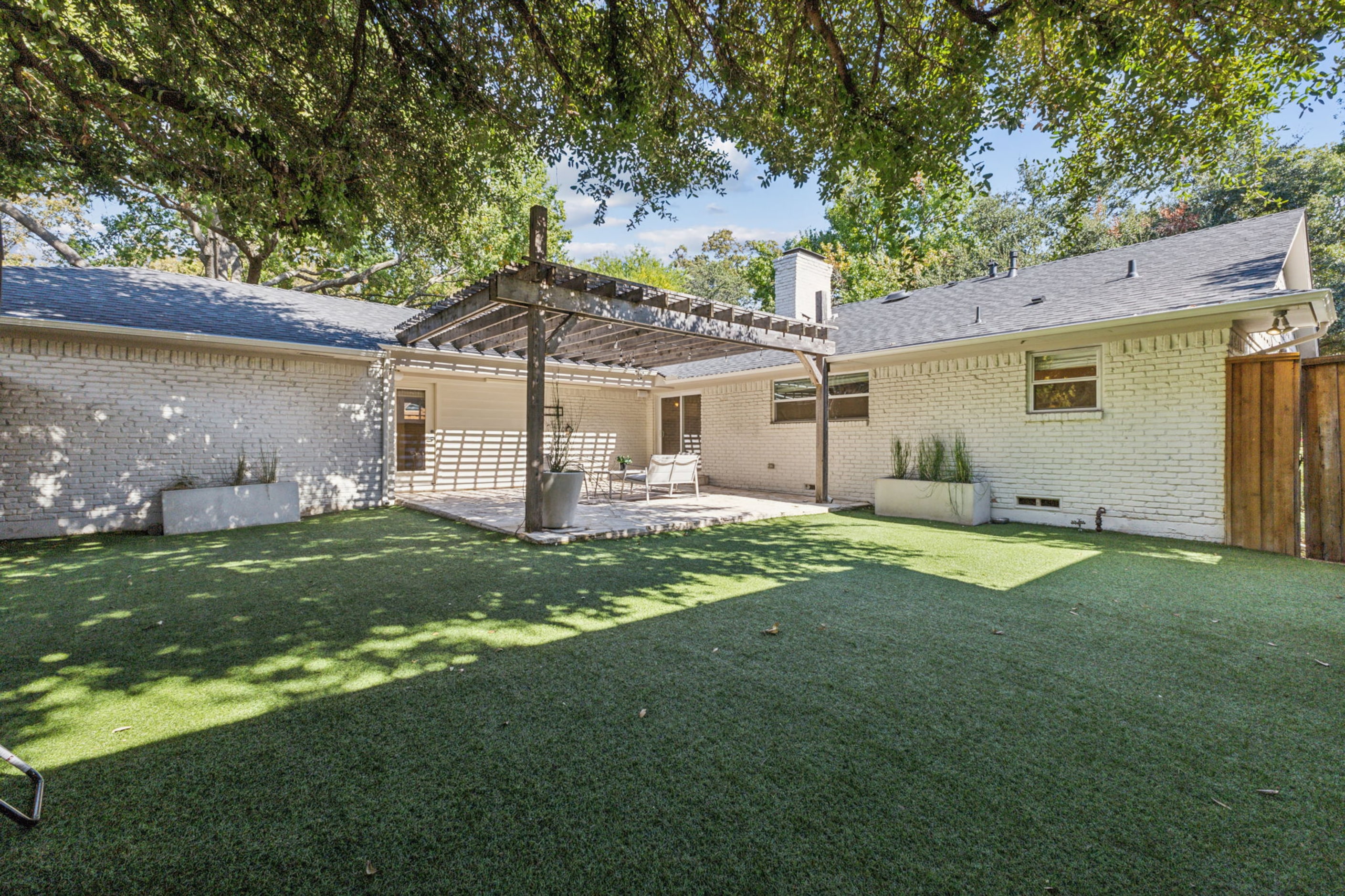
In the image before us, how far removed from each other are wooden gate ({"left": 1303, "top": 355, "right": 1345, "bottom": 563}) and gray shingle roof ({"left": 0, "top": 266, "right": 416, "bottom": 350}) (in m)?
12.0

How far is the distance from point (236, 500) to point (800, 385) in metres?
9.56

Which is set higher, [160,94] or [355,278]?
[355,278]

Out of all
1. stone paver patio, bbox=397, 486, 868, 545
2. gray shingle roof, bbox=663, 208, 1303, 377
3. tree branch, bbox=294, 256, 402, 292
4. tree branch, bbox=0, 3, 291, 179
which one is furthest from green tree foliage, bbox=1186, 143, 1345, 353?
tree branch, bbox=294, 256, 402, 292

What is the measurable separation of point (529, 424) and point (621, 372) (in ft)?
23.1

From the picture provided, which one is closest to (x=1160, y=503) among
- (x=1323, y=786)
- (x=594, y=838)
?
(x=1323, y=786)

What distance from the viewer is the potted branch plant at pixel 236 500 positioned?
7.39 m

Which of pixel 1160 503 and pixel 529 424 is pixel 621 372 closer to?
pixel 529 424

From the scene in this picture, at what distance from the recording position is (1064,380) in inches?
318

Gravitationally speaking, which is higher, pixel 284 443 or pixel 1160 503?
pixel 284 443

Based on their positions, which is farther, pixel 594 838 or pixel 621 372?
pixel 621 372

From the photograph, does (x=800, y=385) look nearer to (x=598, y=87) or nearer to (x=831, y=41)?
(x=598, y=87)

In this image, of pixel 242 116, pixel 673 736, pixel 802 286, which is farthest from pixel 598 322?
pixel 673 736

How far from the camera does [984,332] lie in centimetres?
821

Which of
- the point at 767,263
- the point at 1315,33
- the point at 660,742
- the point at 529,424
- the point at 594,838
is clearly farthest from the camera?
the point at 767,263
